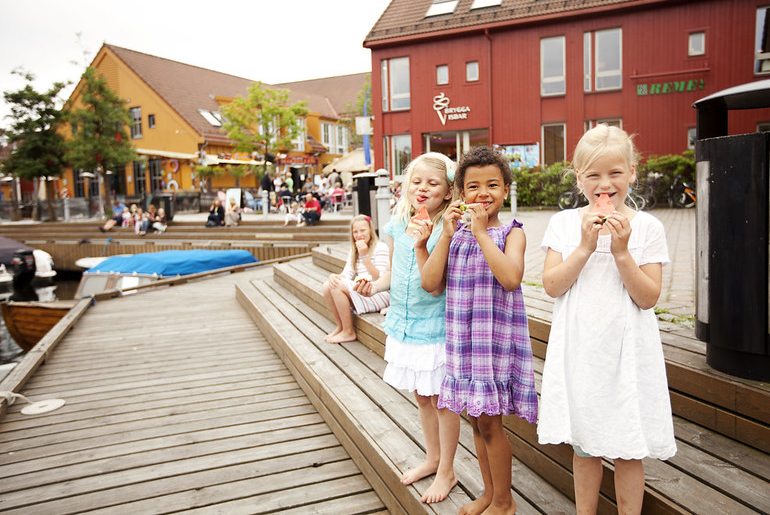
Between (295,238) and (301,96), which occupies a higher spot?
(301,96)

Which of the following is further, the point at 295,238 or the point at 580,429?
the point at 295,238

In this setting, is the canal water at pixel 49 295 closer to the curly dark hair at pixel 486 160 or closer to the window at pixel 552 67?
the curly dark hair at pixel 486 160

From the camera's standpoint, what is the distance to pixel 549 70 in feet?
68.2

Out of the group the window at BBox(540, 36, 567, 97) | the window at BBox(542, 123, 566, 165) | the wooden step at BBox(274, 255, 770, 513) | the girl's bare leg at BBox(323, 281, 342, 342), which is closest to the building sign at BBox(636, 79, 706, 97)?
the window at BBox(540, 36, 567, 97)

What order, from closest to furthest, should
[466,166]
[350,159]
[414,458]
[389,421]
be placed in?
1. [466,166]
2. [414,458]
3. [389,421]
4. [350,159]

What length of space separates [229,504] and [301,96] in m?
43.9

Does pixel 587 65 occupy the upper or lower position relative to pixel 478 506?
upper

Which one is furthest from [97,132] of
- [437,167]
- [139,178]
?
[437,167]

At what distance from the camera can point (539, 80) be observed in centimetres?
2080

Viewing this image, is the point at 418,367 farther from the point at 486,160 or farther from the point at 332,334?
the point at 332,334

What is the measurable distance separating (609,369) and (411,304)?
3.31 ft

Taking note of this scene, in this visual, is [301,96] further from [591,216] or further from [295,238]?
[591,216]

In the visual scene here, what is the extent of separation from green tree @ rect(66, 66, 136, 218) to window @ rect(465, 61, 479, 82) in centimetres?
1672

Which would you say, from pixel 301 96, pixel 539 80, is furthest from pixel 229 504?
pixel 301 96
